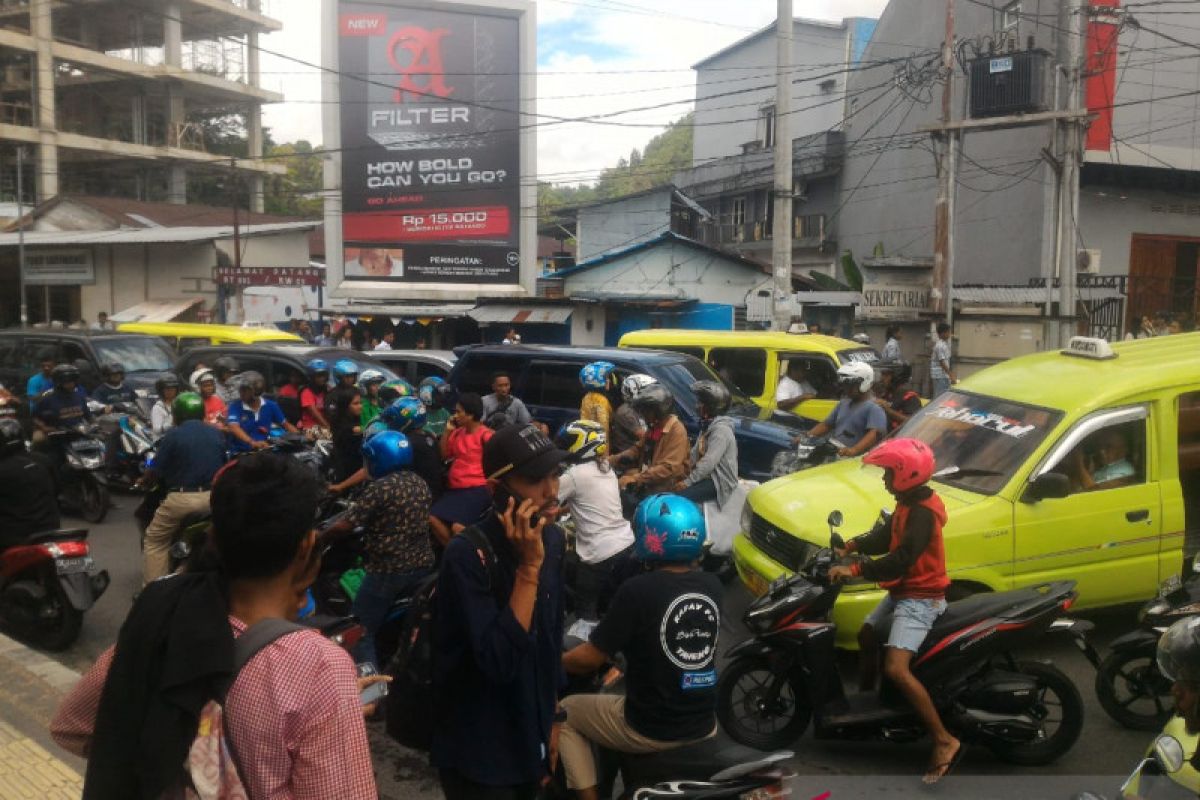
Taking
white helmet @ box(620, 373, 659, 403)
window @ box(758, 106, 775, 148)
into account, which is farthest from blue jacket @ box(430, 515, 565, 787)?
window @ box(758, 106, 775, 148)

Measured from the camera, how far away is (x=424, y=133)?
104 feet

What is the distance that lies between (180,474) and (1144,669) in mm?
6189

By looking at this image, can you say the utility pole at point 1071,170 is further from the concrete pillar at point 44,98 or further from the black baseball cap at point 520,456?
the concrete pillar at point 44,98

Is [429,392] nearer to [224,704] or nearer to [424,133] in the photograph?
[224,704]

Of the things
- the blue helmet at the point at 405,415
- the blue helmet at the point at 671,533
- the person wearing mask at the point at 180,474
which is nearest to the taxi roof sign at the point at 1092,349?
the blue helmet at the point at 671,533

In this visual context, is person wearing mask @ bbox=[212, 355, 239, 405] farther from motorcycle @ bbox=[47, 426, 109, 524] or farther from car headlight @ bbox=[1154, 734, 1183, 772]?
car headlight @ bbox=[1154, 734, 1183, 772]

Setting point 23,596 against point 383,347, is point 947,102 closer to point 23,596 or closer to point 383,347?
point 383,347

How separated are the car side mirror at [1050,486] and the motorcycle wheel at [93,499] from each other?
30.1 ft

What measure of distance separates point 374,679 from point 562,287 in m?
27.5

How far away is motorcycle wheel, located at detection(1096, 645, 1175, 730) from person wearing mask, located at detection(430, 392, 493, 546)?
12.9 feet

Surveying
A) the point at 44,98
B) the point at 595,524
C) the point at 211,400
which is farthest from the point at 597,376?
the point at 44,98

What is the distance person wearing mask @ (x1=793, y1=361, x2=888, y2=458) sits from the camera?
28.1ft

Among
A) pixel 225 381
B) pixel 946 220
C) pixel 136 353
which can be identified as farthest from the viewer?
pixel 946 220

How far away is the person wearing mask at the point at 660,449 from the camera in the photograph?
7605 mm
